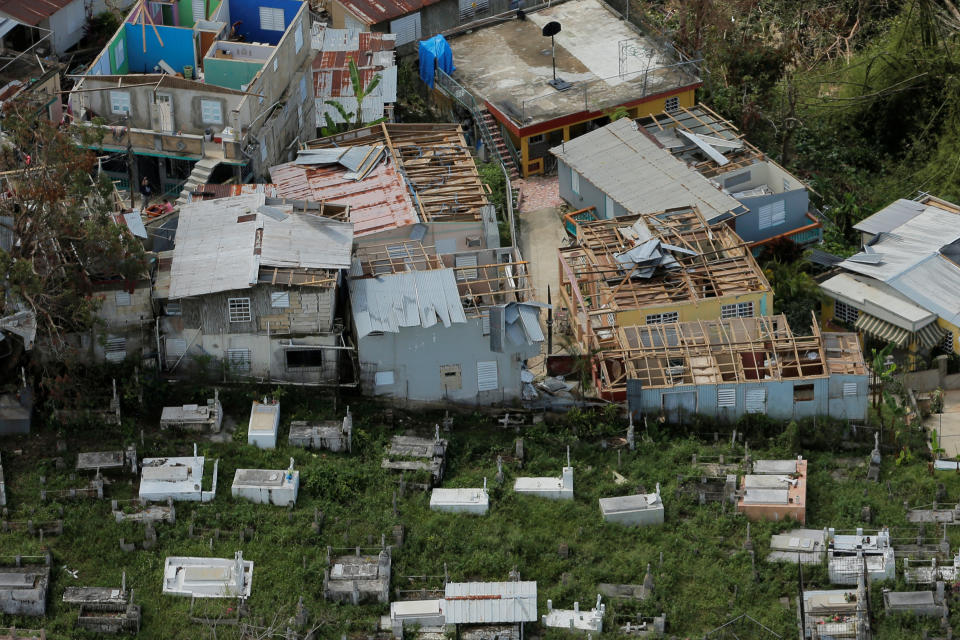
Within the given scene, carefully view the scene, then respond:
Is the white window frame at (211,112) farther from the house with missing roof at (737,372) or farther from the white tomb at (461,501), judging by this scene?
the white tomb at (461,501)

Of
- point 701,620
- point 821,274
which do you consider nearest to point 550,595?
point 701,620

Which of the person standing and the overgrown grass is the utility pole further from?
the overgrown grass

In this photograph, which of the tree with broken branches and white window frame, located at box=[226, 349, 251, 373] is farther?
white window frame, located at box=[226, 349, 251, 373]

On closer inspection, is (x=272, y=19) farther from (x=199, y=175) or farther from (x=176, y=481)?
(x=176, y=481)

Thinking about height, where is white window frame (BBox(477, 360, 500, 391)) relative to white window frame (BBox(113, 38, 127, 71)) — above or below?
below

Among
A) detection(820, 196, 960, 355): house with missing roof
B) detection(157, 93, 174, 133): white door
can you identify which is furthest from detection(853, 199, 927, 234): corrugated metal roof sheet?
detection(157, 93, 174, 133): white door

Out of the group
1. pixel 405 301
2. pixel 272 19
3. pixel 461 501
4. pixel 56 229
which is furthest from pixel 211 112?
pixel 461 501
